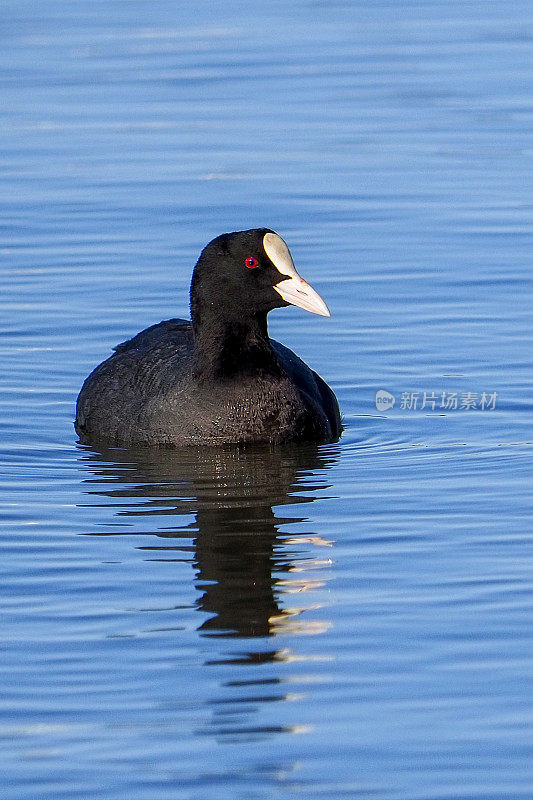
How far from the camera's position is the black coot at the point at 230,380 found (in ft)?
30.0

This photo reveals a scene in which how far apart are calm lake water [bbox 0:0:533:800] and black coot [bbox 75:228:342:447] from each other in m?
0.19

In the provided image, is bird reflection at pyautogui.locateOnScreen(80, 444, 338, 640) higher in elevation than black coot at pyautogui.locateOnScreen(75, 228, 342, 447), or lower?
lower

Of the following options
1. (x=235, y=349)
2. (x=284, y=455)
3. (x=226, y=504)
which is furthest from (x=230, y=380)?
(x=226, y=504)

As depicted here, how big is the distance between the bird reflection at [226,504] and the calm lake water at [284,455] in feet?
0.07

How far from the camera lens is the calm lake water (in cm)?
525

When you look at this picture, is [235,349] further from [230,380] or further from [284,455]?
[284,455]

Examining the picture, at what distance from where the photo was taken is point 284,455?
908 cm

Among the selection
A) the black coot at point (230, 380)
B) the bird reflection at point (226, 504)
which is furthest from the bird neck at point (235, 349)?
the bird reflection at point (226, 504)

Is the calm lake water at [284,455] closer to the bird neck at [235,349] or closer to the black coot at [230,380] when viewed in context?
the black coot at [230,380]

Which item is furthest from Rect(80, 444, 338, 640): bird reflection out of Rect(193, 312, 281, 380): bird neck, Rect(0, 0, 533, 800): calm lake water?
Rect(193, 312, 281, 380): bird neck

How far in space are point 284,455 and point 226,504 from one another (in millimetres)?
1117

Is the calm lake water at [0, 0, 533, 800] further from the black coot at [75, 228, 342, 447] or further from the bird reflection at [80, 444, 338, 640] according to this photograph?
the black coot at [75, 228, 342, 447]

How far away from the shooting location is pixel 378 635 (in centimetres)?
601

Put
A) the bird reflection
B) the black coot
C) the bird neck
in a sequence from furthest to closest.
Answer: the bird neck < the black coot < the bird reflection
